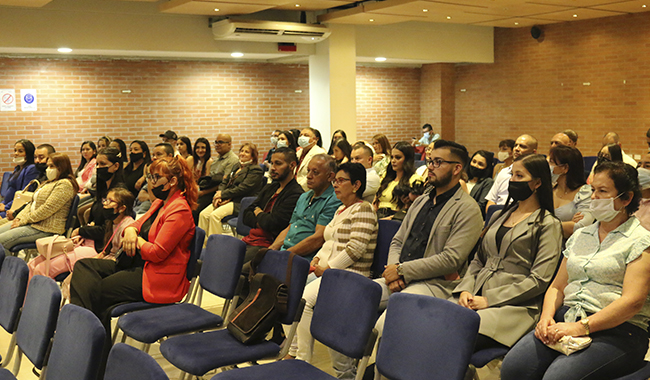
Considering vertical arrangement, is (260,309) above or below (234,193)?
below

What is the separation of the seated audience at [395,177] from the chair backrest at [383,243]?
1.57 m

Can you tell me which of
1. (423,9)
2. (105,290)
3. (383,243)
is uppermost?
(423,9)

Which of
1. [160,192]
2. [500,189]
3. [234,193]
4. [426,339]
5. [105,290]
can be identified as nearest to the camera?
[426,339]

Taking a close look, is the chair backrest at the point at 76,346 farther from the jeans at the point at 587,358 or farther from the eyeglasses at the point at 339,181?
the eyeglasses at the point at 339,181

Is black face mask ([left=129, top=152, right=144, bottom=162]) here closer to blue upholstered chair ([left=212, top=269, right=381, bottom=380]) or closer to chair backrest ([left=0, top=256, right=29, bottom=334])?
chair backrest ([left=0, top=256, right=29, bottom=334])

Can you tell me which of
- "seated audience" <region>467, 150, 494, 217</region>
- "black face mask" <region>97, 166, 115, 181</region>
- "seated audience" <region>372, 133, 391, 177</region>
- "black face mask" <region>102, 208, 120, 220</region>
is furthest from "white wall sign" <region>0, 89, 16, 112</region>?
"seated audience" <region>467, 150, 494, 217</region>

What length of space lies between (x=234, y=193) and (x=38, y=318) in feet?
13.9

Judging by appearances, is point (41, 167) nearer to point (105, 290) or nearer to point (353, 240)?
point (105, 290)

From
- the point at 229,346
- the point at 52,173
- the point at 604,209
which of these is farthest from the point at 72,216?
the point at 604,209

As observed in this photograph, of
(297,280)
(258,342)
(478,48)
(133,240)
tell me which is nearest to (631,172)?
(297,280)

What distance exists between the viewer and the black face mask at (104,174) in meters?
5.96

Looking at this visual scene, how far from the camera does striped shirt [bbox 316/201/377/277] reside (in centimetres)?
379

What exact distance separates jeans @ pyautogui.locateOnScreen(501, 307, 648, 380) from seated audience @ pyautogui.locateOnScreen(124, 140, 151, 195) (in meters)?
5.77

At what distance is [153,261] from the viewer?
3824 mm
